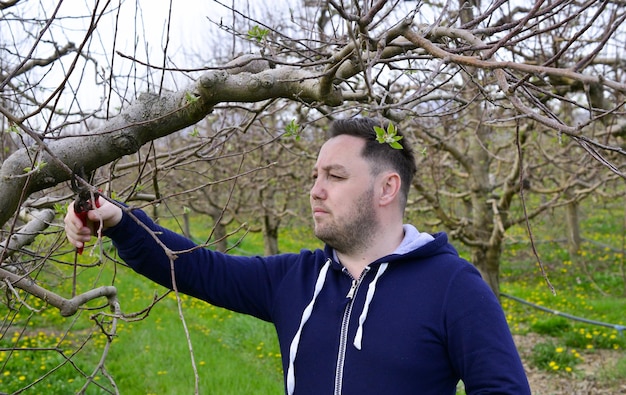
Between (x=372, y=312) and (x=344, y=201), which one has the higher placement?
(x=344, y=201)

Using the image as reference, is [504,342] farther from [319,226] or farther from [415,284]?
[319,226]

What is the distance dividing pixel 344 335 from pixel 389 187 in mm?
567

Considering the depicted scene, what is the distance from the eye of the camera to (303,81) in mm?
1907

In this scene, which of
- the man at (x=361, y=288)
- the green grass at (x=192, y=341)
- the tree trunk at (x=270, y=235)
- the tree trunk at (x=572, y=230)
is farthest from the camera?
the tree trunk at (x=572, y=230)

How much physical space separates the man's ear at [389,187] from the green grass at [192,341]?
1.63 m

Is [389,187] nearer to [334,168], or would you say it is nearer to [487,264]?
[334,168]

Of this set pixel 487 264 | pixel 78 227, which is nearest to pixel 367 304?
pixel 78 227

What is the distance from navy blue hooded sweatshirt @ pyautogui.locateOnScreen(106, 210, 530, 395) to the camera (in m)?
1.71

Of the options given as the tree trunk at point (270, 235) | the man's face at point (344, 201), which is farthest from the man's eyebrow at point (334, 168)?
the tree trunk at point (270, 235)

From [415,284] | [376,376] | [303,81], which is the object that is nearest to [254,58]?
[303,81]

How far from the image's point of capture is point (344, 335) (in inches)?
73.1

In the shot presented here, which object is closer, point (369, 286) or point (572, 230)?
point (369, 286)

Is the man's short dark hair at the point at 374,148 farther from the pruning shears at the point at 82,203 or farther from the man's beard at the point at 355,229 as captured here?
the pruning shears at the point at 82,203

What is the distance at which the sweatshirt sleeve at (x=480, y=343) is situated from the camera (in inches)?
64.3
